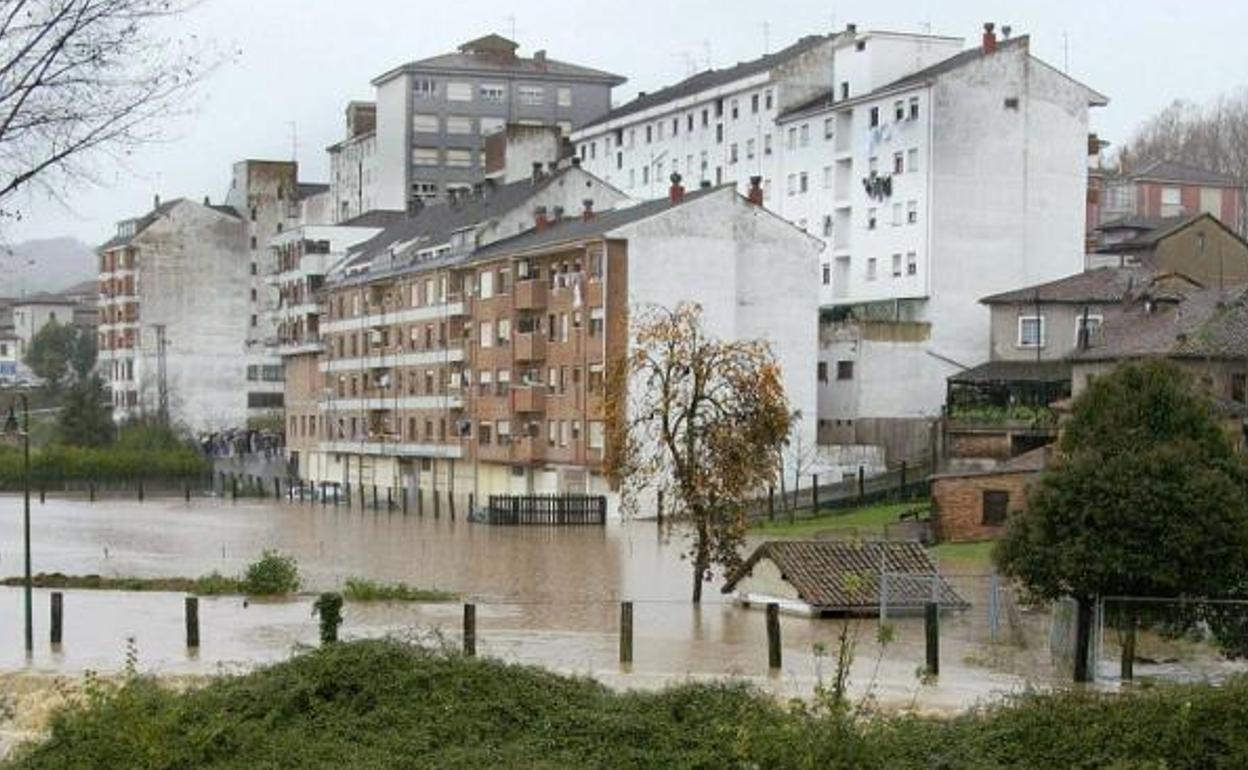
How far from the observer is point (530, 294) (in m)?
84.1

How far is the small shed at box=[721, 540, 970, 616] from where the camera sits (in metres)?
37.8

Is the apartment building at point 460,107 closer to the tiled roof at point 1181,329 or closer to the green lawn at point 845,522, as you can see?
the green lawn at point 845,522

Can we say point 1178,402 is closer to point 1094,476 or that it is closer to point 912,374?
point 1094,476

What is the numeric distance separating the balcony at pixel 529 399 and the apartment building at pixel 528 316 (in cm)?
6

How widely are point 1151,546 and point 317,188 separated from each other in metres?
125

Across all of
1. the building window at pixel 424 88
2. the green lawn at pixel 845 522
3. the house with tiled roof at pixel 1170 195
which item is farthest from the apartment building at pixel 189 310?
the green lawn at pixel 845 522

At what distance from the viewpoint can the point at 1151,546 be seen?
29.7 m

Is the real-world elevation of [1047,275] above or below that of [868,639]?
above

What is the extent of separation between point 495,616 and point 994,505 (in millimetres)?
23784

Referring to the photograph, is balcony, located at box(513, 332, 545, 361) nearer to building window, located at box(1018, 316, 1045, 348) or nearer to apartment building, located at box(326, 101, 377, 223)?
building window, located at box(1018, 316, 1045, 348)

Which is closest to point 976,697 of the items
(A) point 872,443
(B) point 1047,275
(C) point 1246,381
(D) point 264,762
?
Result: (D) point 264,762

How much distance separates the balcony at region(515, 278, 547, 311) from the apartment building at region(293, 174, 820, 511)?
3.3 inches

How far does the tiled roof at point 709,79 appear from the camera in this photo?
330 feet

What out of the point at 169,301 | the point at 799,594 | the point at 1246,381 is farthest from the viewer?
the point at 169,301
